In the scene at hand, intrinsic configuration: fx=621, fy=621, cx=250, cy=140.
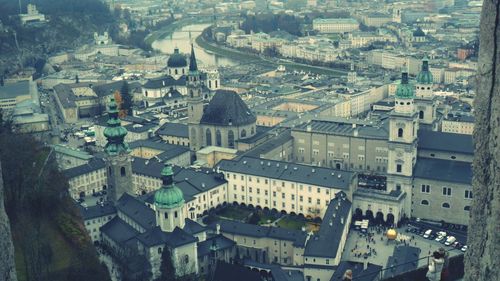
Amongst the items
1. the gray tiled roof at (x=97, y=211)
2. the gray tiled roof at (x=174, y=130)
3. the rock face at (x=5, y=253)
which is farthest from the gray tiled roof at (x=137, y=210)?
the rock face at (x=5, y=253)

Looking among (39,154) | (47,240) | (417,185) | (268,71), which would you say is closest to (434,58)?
(268,71)

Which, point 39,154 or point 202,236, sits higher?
point 39,154

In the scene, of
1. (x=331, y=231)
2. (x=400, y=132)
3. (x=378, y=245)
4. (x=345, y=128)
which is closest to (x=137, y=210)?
(x=331, y=231)

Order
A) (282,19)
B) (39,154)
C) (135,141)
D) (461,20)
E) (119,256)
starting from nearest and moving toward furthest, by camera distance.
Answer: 1. (119,256)
2. (39,154)
3. (135,141)
4. (461,20)
5. (282,19)

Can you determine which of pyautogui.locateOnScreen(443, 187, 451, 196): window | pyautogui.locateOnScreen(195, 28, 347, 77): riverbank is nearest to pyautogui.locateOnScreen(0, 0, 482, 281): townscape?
pyautogui.locateOnScreen(443, 187, 451, 196): window

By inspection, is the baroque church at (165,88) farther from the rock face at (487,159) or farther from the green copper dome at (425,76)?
the rock face at (487,159)

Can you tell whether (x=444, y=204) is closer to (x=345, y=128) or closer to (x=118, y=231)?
(x=345, y=128)

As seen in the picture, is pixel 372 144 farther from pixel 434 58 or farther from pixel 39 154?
pixel 434 58

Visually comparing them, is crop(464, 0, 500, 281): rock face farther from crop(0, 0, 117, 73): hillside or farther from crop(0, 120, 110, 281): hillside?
crop(0, 0, 117, 73): hillside
